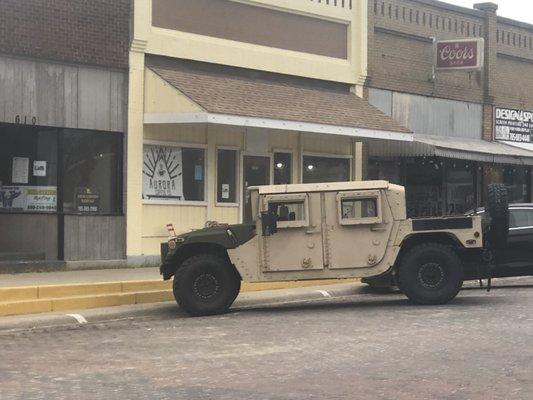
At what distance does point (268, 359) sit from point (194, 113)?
8152 millimetres

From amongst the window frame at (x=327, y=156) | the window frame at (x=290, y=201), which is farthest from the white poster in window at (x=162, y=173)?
the window frame at (x=290, y=201)

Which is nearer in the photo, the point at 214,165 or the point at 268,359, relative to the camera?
the point at 268,359

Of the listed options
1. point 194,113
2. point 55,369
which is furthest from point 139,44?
point 55,369

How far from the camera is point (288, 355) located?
27.0 ft

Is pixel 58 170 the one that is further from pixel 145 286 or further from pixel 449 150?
pixel 449 150

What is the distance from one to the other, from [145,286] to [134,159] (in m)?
3.94

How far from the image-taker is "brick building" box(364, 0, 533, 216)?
20906 millimetres

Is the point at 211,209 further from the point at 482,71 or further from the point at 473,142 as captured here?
the point at 482,71

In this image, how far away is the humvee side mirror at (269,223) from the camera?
37.2 ft

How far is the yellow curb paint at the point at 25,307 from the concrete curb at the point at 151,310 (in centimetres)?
17

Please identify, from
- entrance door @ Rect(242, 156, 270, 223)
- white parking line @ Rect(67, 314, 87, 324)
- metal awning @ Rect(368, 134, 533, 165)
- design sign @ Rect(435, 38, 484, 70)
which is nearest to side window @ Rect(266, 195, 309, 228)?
white parking line @ Rect(67, 314, 87, 324)

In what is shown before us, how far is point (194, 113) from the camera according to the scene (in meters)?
15.4

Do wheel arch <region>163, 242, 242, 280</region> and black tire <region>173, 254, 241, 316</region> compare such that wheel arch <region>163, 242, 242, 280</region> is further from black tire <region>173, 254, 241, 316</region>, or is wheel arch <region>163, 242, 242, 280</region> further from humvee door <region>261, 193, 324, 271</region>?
humvee door <region>261, 193, 324, 271</region>

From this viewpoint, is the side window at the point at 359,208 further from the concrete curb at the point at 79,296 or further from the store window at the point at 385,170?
the store window at the point at 385,170
